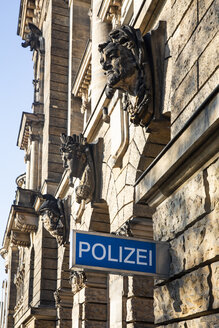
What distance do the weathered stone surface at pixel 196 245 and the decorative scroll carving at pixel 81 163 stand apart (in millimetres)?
5982

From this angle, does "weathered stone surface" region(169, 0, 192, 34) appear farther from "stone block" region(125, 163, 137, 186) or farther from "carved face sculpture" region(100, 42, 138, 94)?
"stone block" region(125, 163, 137, 186)

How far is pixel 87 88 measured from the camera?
16.8 m

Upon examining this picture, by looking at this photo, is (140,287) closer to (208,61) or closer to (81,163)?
(81,163)

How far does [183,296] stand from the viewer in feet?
16.5

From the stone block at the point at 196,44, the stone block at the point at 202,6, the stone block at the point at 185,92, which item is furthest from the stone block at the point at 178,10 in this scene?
the stone block at the point at 185,92

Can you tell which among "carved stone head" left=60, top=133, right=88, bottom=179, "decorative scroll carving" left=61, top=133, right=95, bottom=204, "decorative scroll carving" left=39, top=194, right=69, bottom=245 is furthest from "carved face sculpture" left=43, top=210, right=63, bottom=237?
"carved stone head" left=60, top=133, right=88, bottom=179

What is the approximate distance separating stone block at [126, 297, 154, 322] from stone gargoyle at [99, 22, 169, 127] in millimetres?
2759

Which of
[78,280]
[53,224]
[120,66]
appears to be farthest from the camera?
[53,224]

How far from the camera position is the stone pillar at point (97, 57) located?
42.4 ft

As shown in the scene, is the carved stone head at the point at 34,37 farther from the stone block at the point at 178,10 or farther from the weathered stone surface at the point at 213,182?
the weathered stone surface at the point at 213,182

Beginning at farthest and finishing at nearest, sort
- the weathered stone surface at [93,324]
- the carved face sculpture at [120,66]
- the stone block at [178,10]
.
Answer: the weathered stone surface at [93,324]
the carved face sculpture at [120,66]
the stone block at [178,10]

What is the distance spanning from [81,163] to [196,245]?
6965 millimetres

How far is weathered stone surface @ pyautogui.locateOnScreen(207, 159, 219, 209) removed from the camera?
463cm

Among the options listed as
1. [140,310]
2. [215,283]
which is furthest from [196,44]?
[140,310]
